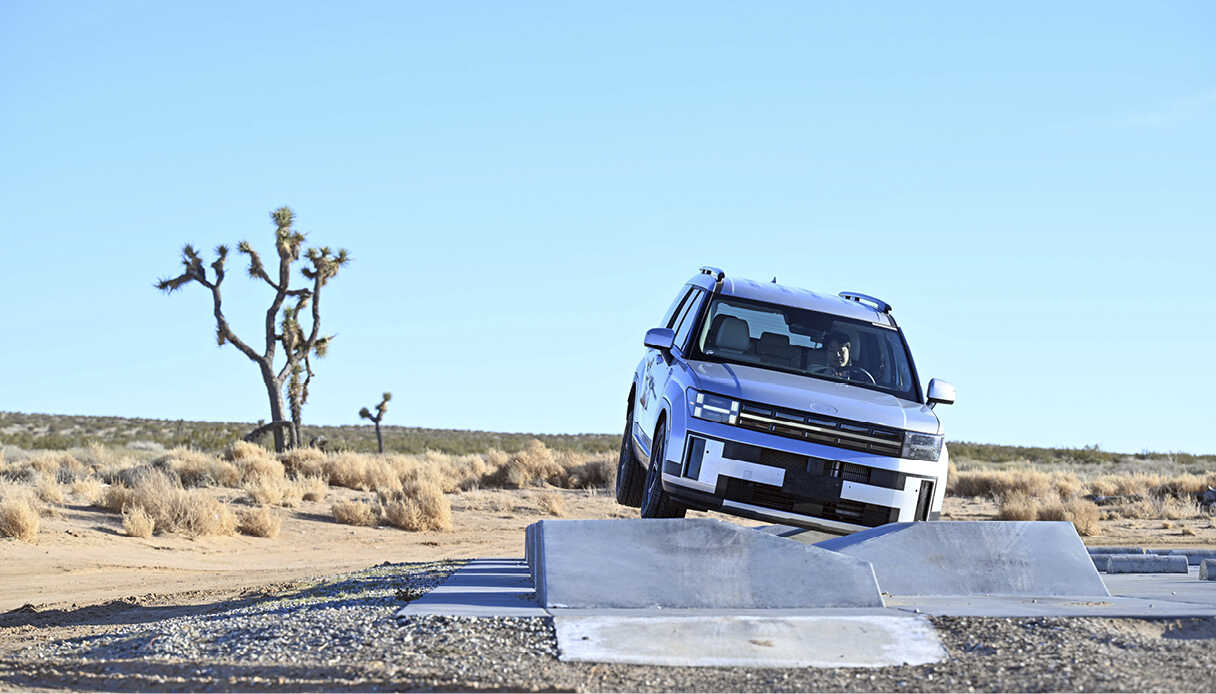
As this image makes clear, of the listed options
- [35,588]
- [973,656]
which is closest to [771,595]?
[973,656]

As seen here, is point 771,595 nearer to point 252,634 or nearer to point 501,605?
point 501,605

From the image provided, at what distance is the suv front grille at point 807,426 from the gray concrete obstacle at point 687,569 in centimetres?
156

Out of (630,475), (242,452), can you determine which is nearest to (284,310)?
(242,452)

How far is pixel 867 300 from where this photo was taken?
12.0 m

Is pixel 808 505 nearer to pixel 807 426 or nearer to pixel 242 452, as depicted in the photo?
pixel 807 426

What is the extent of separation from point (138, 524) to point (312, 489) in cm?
636

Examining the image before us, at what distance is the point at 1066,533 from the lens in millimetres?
8812

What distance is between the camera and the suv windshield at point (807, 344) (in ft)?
35.4

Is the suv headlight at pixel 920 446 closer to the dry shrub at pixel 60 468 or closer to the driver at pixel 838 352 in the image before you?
the driver at pixel 838 352

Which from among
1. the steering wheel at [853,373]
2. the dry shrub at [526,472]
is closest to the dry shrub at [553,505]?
the dry shrub at [526,472]

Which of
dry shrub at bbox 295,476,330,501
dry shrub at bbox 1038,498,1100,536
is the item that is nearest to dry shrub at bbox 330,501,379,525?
dry shrub at bbox 295,476,330,501

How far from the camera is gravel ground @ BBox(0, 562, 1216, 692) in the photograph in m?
6.09

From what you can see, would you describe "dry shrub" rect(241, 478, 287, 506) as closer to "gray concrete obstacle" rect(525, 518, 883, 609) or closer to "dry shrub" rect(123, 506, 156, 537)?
"dry shrub" rect(123, 506, 156, 537)

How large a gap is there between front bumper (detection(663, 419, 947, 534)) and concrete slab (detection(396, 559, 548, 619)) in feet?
4.84
